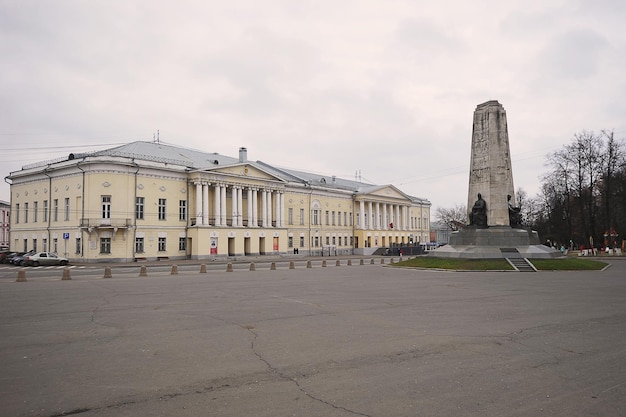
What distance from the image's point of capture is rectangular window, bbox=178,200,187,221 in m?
55.0

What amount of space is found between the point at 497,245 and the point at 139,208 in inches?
1444

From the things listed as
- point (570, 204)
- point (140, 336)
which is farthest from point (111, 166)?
point (570, 204)

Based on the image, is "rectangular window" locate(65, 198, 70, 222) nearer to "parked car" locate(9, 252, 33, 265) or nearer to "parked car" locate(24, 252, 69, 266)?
"parked car" locate(9, 252, 33, 265)

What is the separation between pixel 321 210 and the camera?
75.1m

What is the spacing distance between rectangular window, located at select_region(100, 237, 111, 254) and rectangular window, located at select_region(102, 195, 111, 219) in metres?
2.29

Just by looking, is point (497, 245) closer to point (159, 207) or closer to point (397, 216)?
point (159, 207)

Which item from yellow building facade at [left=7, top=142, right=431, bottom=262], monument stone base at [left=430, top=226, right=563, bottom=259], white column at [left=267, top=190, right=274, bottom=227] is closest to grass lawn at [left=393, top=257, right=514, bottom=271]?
monument stone base at [left=430, top=226, right=563, bottom=259]

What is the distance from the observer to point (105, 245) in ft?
158

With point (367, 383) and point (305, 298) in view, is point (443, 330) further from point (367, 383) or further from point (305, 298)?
point (305, 298)

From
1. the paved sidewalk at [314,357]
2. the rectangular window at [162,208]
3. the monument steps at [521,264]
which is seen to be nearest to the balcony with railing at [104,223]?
the rectangular window at [162,208]

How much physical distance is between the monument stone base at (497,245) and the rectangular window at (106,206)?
34.0m

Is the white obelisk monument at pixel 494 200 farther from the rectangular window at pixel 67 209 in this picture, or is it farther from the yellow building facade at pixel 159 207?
the rectangular window at pixel 67 209

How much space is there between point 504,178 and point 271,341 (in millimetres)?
29255

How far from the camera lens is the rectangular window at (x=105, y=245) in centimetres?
4791
